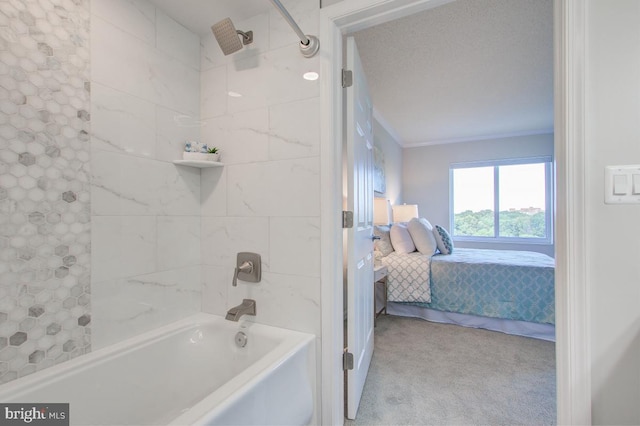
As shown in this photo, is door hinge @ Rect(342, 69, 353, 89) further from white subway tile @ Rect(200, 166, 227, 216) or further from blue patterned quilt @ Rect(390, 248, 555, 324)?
blue patterned quilt @ Rect(390, 248, 555, 324)

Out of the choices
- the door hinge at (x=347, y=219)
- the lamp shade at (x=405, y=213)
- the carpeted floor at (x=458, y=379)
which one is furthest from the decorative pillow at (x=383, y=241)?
the door hinge at (x=347, y=219)

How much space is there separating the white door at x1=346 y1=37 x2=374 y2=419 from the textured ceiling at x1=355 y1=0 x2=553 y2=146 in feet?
2.35

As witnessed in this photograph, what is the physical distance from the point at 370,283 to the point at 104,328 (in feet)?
5.24

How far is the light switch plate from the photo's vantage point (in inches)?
36.8

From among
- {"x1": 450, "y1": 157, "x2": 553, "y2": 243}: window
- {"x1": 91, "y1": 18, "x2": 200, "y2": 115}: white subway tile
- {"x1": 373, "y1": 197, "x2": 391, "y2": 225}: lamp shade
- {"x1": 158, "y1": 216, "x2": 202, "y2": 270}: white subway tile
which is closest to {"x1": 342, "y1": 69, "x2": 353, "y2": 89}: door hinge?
{"x1": 91, "y1": 18, "x2": 200, "y2": 115}: white subway tile

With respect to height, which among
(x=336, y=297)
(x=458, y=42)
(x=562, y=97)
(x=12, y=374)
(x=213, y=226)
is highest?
(x=458, y=42)

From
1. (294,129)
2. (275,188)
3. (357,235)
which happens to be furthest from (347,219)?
(294,129)

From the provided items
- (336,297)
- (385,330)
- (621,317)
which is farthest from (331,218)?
(385,330)

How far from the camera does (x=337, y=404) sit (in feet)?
4.75

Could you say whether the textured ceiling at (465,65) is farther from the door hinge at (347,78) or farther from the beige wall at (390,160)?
the door hinge at (347,78)

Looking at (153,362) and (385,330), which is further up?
(153,362)

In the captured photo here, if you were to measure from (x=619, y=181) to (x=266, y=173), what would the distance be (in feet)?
4.75

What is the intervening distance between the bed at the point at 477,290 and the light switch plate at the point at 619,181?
203 centimetres

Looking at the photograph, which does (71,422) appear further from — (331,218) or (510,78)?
(510,78)
